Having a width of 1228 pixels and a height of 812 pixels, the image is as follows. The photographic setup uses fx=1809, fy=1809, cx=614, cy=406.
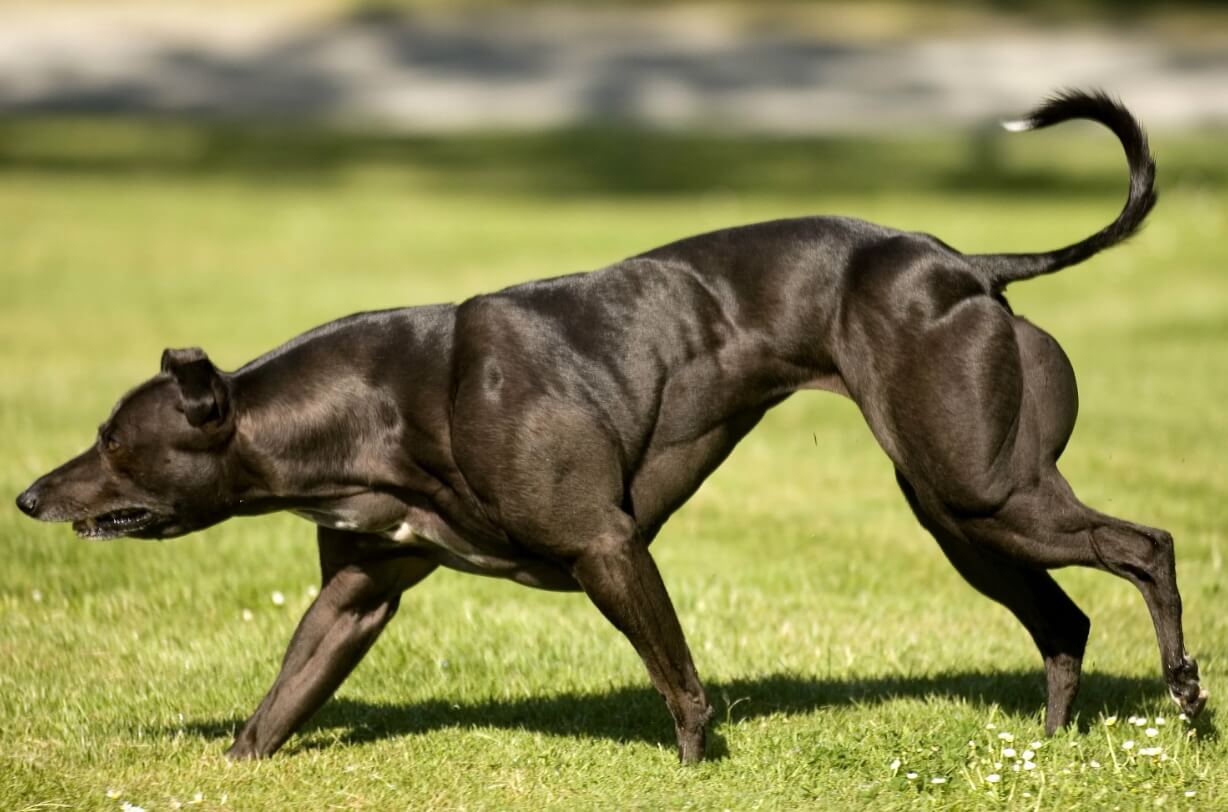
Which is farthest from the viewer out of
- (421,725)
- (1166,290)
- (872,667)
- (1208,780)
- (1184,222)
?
(1184,222)

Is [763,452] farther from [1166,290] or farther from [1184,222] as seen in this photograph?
[1184,222]

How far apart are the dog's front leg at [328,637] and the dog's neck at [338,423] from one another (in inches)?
15.7

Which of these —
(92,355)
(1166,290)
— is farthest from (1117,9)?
(92,355)

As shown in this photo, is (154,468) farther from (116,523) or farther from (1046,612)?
(1046,612)

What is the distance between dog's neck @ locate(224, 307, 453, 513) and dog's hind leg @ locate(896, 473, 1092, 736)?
1775mm

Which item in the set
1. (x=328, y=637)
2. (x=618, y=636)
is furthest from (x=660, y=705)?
(x=328, y=637)

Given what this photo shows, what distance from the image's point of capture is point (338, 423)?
572 cm

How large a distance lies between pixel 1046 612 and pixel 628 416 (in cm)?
168

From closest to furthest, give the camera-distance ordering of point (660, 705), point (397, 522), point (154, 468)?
point (154, 468) → point (397, 522) → point (660, 705)

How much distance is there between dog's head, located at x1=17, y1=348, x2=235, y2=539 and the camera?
5.58m

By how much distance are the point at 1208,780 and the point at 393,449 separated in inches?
108

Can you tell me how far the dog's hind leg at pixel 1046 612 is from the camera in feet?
20.3

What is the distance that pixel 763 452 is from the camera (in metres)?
10.8

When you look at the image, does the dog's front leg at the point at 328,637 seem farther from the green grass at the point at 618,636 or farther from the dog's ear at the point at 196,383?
the dog's ear at the point at 196,383
